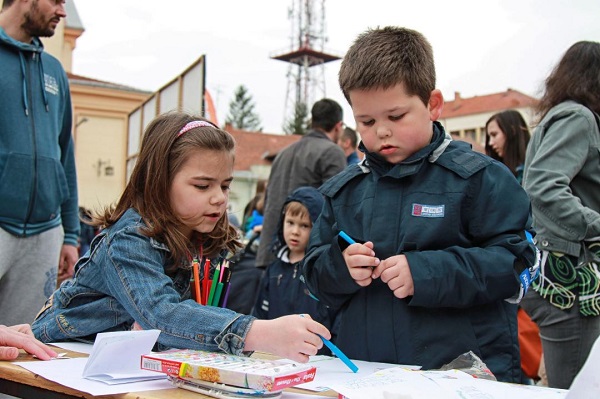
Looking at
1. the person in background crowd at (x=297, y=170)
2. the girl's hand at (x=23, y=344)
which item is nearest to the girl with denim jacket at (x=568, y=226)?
the girl's hand at (x=23, y=344)

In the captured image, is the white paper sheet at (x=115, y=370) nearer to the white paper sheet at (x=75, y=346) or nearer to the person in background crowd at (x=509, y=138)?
the white paper sheet at (x=75, y=346)

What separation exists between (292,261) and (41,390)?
282cm

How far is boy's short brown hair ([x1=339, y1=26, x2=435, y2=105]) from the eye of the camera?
5.61 ft

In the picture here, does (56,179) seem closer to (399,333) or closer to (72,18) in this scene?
(399,333)

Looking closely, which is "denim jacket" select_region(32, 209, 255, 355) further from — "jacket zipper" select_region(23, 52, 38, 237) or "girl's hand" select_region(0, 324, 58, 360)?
"jacket zipper" select_region(23, 52, 38, 237)

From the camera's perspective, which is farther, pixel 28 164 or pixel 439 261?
pixel 28 164

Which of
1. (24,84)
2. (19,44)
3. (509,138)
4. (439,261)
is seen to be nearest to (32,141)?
(24,84)

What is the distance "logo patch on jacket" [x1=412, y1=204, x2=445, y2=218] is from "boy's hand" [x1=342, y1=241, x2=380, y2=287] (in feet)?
0.73

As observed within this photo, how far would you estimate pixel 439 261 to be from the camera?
1.58 meters

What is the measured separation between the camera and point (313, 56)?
160 ft

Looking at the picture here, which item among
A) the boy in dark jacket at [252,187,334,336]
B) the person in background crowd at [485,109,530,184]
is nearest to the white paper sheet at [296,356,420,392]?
the boy in dark jacket at [252,187,334,336]

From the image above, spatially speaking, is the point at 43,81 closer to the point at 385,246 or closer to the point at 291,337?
the point at 385,246

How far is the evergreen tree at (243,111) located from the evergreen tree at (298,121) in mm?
4724

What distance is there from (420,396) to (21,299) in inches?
91.2
